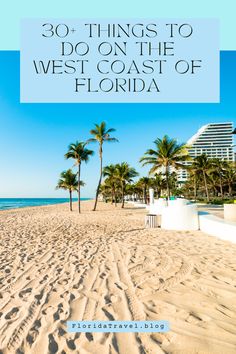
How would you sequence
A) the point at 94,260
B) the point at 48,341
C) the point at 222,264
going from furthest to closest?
the point at 94,260
the point at 222,264
the point at 48,341

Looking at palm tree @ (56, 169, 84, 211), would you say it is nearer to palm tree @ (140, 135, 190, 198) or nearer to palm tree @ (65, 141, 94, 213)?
palm tree @ (65, 141, 94, 213)

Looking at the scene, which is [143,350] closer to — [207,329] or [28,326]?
[207,329]

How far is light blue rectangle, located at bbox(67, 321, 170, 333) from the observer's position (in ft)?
7.79

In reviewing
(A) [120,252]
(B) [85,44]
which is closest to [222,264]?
(A) [120,252]

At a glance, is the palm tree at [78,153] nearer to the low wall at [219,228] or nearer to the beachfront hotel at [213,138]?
the low wall at [219,228]

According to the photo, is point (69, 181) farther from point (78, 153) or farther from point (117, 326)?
point (117, 326)

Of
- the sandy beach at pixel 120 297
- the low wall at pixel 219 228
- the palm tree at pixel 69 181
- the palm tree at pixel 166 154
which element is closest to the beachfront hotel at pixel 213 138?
the palm tree at pixel 69 181

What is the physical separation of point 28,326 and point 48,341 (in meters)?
0.41

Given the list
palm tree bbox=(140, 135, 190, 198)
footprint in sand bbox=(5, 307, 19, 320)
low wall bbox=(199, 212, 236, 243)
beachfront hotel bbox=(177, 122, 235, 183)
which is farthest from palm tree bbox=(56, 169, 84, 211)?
beachfront hotel bbox=(177, 122, 235, 183)

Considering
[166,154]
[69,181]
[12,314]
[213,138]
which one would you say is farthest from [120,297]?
[213,138]

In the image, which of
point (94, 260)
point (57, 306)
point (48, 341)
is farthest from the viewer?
point (94, 260)

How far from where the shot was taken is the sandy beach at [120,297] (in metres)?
2.19

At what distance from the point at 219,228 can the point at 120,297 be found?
5.18 meters

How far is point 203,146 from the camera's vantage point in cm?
11819
